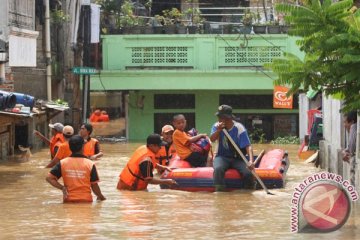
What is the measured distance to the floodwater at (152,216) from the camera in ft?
35.1

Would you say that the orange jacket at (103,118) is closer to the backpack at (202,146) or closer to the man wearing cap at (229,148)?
the backpack at (202,146)

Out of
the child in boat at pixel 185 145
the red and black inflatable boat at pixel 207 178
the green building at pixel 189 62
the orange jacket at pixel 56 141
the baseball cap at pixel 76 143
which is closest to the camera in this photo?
the baseball cap at pixel 76 143

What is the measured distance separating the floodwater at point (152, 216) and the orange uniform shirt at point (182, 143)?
1412 millimetres

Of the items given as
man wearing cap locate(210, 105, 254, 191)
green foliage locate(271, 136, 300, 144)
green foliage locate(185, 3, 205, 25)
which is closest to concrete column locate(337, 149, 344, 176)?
man wearing cap locate(210, 105, 254, 191)

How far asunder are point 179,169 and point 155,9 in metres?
20.3

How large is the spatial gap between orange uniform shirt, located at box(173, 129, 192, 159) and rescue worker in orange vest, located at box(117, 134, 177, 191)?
2.75 meters

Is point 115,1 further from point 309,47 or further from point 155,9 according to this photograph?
point 309,47

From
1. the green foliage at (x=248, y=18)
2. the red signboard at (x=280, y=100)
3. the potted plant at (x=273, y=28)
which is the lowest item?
the red signboard at (x=280, y=100)

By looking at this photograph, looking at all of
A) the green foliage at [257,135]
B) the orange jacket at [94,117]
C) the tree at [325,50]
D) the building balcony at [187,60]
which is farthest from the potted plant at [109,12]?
the tree at [325,50]

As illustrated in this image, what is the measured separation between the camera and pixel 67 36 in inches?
1248

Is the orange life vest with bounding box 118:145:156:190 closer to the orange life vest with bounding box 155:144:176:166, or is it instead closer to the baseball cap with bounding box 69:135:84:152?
the baseball cap with bounding box 69:135:84:152

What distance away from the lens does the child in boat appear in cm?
1712

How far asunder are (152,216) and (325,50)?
3.89 meters

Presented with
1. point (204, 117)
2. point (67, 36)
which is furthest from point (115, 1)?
point (204, 117)
